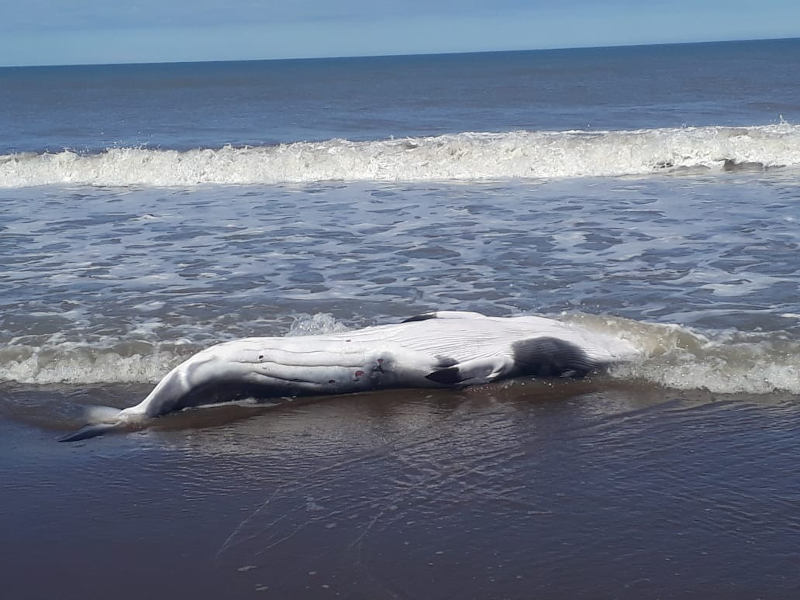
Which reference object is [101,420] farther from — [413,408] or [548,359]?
[548,359]

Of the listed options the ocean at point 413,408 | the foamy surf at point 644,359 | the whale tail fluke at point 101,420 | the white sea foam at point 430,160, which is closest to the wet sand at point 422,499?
the ocean at point 413,408

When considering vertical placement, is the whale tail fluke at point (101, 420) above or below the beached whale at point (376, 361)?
below

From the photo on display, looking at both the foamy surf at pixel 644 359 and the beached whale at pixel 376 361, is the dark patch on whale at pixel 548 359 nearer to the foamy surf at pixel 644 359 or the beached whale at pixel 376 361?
the beached whale at pixel 376 361

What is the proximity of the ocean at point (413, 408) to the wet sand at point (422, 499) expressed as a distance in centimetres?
2

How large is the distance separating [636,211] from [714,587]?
1096 centimetres

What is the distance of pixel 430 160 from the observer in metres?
23.2

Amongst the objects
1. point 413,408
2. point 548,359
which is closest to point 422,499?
point 413,408

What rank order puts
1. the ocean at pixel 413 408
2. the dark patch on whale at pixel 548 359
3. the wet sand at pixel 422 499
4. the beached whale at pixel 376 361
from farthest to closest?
1. the dark patch on whale at pixel 548 359
2. the beached whale at pixel 376 361
3. the ocean at pixel 413 408
4. the wet sand at pixel 422 499

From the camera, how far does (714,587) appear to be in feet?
15.4

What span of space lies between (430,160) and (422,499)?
18003 millimetres

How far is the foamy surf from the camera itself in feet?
24.6

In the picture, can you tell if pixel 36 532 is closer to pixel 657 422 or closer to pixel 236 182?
pixel 657 422

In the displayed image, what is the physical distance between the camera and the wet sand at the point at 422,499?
4.86m

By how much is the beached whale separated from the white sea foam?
13418 mm
